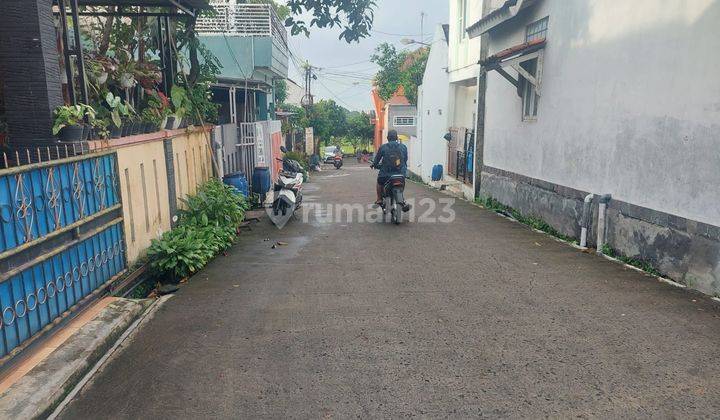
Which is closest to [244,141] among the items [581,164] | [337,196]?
[337,196]

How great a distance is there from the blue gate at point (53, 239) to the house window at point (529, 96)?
8.21 metres

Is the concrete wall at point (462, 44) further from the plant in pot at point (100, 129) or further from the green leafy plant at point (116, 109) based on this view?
the plant in pot at point (100, 129)

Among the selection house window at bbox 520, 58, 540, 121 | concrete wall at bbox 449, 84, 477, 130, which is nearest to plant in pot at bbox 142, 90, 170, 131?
house window at bbox 520, 58, 540, 121

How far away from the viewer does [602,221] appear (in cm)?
734

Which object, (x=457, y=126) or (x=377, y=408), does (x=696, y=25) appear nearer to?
(x=377, y=408)

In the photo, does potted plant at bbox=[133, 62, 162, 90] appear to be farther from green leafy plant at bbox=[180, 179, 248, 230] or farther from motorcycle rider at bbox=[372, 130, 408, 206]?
motorcycle rider at bbox=[372, 130, 408, 206]

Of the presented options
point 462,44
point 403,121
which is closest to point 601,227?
point 462,44

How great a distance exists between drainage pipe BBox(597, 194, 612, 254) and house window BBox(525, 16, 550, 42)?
4091 millimetres

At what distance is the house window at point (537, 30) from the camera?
389 inches

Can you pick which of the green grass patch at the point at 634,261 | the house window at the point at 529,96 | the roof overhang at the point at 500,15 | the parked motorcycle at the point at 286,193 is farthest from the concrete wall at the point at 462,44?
the green grass patch at the point at 634,261

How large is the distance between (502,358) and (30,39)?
5018 mm

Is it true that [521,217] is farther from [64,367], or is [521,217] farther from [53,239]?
[64,367]

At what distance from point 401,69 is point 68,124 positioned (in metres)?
42.5

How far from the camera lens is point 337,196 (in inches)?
632
